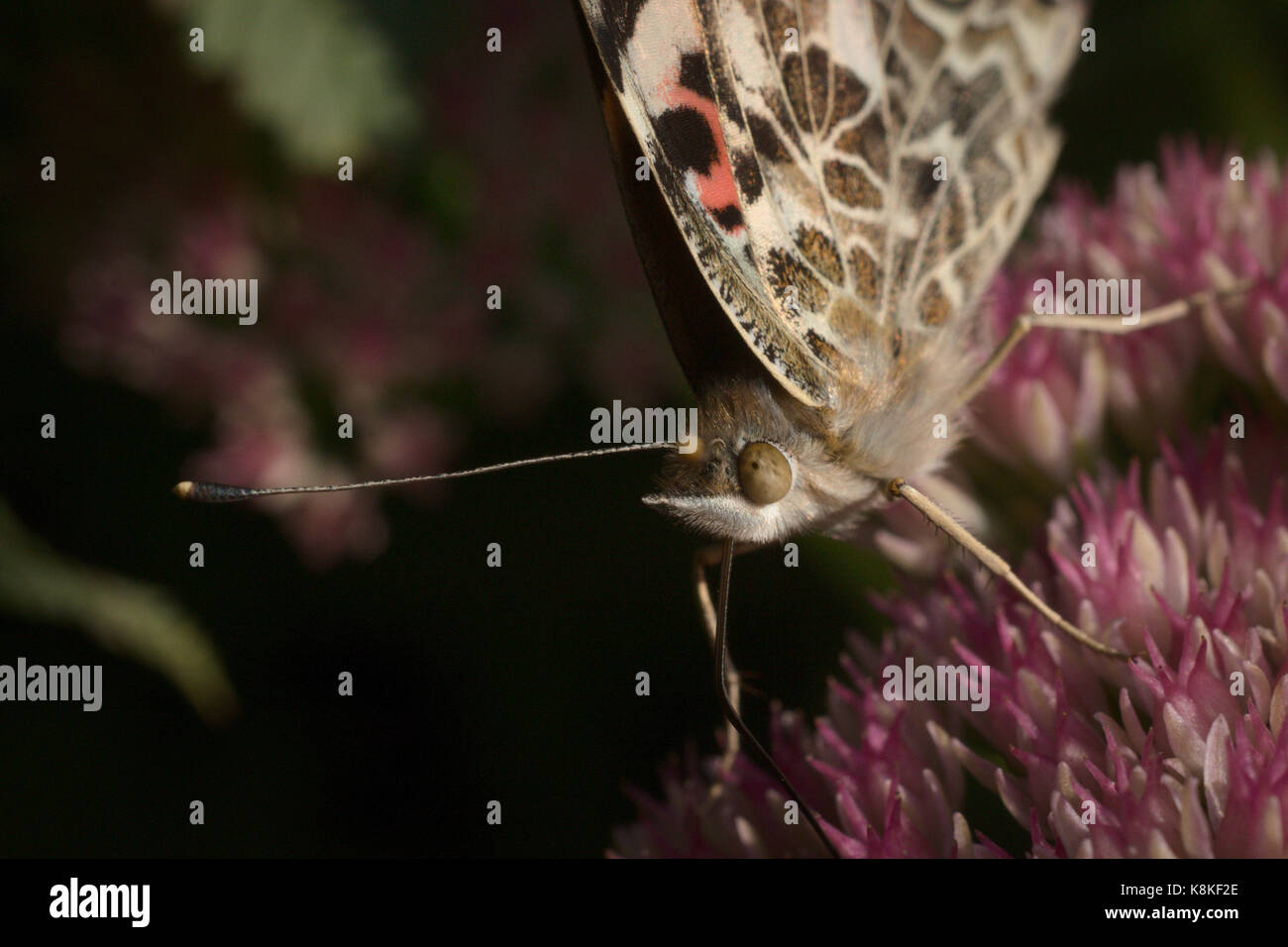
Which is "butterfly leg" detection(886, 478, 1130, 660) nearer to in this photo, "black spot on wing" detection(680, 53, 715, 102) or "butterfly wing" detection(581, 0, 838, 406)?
"butterfly wing" detection(581, 0, 838, 406)

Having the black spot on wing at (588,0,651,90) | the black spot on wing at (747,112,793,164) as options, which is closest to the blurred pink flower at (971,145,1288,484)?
the black spot on wing at (747,112,793,164)

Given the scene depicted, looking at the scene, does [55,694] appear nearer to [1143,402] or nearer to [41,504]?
[41,504]

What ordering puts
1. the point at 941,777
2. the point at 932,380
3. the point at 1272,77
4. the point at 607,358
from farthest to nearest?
the point at 1272,77, the point at 607,358, the point at 932,380, the point at 941,777

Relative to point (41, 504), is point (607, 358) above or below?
above

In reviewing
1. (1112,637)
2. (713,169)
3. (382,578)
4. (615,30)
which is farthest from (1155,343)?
(382,578)

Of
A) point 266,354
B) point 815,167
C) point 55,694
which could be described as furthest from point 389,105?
point 55,694

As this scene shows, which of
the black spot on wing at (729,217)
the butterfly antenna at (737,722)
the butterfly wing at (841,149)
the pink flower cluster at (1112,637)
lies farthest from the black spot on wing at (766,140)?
the pink flower cluster at (1112,637)

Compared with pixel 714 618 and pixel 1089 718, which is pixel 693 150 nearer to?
pixel 714 618

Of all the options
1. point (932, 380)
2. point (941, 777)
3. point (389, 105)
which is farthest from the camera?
point (389, 105)
